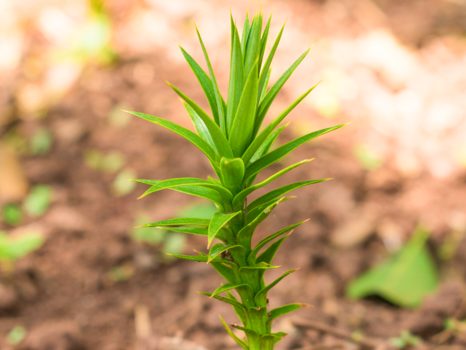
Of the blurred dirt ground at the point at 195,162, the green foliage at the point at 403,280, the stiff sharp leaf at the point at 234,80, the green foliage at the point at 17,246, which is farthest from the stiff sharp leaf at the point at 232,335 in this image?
the green foliage at the point at 17,246

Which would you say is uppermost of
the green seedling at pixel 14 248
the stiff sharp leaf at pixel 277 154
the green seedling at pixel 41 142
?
the green seedling at pixel 41 142

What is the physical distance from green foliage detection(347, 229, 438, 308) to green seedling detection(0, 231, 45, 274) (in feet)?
4.68

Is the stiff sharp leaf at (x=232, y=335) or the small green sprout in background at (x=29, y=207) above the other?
the small green sprout in background at (x=29, y=207)

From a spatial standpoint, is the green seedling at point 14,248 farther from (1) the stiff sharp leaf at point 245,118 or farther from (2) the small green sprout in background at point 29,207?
(1) the stiff sharp leaf at point 245,118

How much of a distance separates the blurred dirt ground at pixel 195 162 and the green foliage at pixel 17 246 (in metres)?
0.09

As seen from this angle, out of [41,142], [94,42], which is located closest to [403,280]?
[41,142]

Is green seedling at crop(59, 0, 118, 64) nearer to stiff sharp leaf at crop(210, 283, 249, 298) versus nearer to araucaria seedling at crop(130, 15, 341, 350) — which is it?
araucaria seedling at crop(130, 15, 341, 350)

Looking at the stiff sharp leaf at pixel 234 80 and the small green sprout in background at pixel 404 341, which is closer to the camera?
the stiff sharp leaf at pixel 234 80

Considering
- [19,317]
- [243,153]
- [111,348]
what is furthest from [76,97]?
[243,153]

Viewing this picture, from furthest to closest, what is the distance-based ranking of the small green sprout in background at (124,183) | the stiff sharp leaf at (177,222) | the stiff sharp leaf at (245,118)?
the small green sprout in background at (124,183) < the stiff sharp leaf at (177,222) < the stiff sharp leaf at (245,118)

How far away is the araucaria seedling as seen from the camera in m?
1.46

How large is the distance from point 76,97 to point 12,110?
39 cm

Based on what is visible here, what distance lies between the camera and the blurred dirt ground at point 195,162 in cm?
280

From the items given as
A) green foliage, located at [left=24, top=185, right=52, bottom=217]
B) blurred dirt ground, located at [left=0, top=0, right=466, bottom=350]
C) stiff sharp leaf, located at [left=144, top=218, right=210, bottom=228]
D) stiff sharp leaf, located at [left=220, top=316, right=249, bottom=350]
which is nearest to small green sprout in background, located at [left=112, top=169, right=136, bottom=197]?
blurred dirt ground, located at [left=0, top=0, right=466, bottom=350]
